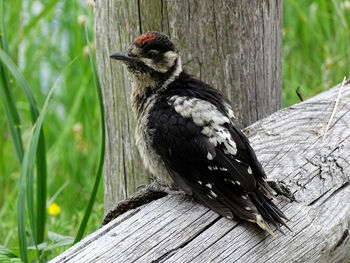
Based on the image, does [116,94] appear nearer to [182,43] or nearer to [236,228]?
[182,43]

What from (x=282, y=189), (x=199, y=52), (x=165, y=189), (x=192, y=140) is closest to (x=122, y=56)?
(x=199, y=52)

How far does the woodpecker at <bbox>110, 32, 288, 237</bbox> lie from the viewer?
2.94 m

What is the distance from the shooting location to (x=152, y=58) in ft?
11.6

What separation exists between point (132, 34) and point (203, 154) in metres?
0.95

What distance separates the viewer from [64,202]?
5184 millimetres

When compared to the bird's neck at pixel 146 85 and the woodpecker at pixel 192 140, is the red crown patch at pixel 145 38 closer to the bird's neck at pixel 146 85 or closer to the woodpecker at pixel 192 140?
the woodpecker at pixel 192 140

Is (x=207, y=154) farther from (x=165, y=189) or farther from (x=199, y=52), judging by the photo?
(x=199, y=52)

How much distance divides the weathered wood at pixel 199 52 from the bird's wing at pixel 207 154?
48 centimetres

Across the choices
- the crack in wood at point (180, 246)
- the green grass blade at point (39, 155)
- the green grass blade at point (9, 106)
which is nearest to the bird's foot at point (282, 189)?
the crack in wood at point (180, 246)

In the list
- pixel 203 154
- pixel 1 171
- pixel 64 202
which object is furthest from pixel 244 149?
pixel 1 171

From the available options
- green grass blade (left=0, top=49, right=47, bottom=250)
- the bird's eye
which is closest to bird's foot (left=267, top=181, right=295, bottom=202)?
the bird's eye

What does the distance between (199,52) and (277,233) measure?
124 centimetres

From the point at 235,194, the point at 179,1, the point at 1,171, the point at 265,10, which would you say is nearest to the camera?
the point at 235,194

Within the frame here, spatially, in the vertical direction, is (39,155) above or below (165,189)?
above
